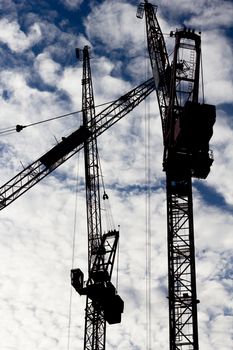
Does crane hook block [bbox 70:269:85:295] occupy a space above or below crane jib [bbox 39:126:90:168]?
below

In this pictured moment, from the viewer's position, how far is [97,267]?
237 feet

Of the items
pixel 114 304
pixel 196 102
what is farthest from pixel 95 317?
pixel 196 102

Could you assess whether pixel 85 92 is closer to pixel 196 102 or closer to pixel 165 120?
pixel 165 120

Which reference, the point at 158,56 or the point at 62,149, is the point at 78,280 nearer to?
the point at 62,149

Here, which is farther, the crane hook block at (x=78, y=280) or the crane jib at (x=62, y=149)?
the crane hook block at (x=78, y=280)

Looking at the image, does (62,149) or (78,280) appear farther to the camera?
(78,280)

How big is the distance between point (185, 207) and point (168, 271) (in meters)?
6.53

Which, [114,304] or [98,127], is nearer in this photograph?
[114,304]

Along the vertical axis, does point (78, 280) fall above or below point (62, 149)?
below

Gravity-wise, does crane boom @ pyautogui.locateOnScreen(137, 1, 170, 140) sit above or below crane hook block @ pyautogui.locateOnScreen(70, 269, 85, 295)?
above

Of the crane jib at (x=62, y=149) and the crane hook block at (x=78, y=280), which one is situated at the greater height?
the crane jib at (x=62, y=149)

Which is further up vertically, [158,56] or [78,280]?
[158,56]

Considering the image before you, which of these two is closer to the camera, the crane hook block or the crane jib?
the crane jib

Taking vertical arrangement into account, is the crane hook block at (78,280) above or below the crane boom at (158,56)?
below
